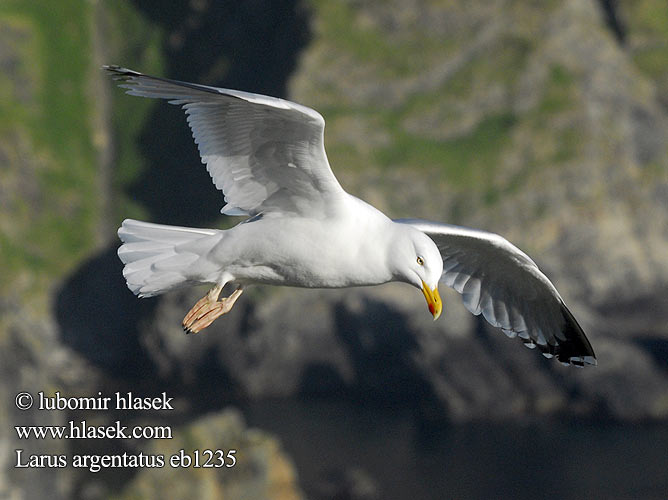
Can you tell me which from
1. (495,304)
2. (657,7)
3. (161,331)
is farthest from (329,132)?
(495,304)

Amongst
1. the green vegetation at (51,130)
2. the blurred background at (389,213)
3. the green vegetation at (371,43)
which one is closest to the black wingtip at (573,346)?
the blurred background at (389,213)

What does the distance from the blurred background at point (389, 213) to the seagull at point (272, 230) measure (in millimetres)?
28390

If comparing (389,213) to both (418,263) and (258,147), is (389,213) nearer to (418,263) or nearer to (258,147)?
(258,147)

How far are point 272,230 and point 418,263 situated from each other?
1580 millimetres

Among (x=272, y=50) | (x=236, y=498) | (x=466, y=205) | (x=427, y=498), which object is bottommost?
(x=427, y=498)

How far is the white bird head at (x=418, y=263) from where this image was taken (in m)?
9.36

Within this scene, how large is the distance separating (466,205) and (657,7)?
1475 centimetres

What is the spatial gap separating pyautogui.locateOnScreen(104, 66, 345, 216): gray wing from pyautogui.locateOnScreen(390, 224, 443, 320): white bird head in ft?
2.64

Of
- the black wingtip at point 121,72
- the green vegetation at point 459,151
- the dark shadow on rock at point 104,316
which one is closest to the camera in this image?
the black wingtip at point 121,72

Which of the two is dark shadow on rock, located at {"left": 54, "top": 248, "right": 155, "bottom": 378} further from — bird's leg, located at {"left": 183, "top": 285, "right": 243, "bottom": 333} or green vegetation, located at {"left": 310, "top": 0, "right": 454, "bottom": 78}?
bird's leg, located at {"left": 183, "top": 285, "right": 243, "bottom": 333}

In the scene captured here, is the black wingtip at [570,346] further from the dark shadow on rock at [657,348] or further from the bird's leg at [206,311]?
the dark shadow on rock at [657,348]

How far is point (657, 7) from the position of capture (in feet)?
175

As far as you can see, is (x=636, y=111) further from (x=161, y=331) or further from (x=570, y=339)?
(x=570, y=339)

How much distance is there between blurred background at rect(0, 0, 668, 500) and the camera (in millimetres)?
42719
